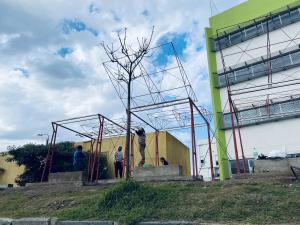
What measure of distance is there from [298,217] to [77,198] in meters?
4.76

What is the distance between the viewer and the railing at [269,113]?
18141mm

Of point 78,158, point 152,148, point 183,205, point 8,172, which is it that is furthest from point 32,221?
point 8,172

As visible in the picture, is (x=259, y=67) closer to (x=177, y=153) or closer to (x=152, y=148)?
(x=177, y=153)

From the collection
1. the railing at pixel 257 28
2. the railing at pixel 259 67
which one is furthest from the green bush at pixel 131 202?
the railing at pixel 257 28

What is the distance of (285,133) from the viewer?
59.6ft

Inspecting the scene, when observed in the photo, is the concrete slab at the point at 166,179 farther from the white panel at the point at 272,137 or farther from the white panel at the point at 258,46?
the white panel at the point at 258,46

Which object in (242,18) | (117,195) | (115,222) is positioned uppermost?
(242,18)

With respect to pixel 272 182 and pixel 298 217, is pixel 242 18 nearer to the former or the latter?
pixel 272 182

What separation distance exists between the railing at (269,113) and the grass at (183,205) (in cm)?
1343

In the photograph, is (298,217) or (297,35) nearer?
(298,217)

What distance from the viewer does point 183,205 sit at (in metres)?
5.21

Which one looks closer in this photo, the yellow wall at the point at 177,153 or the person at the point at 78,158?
the person at the point at 78,158

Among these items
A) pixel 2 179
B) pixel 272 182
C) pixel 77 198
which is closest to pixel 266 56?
pixel 272 182

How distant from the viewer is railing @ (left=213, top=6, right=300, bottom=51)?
19625mm
